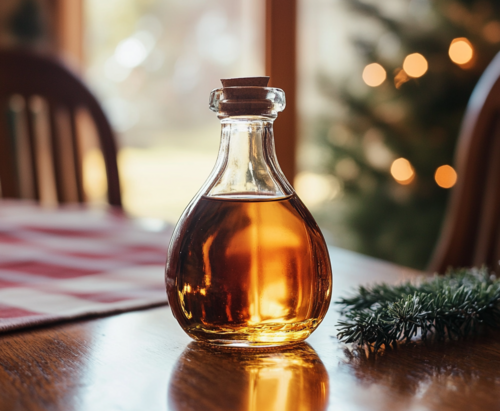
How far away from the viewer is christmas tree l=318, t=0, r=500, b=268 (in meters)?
1.93

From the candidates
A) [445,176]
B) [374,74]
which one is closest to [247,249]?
[445,176]

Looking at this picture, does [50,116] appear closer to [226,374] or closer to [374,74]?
[226,374]

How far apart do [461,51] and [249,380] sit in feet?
6.04

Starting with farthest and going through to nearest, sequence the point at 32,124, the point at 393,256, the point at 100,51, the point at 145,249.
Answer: the point at 100,51, the point at 393,256, the point at 32,124, the point at 145,249

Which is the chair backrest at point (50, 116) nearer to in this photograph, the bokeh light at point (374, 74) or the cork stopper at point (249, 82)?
the cork stopper at point (249, 82)

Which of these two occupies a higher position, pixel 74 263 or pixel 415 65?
pixel 415 65

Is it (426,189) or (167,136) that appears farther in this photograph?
(167,136)

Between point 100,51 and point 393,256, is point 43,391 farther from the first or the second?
point 100,51

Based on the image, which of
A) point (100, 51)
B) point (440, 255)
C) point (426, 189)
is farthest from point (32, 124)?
point (100, 51)

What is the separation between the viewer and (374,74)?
2152 millimetres

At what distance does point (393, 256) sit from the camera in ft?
6.88

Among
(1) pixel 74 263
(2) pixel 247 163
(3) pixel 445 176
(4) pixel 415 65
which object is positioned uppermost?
(4) pixel 415 65

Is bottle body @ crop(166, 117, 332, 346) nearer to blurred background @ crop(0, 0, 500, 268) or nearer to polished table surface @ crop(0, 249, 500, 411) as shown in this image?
polished table surface @ crop(0, 249, 500, 411)

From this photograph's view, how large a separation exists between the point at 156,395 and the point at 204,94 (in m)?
2.56
